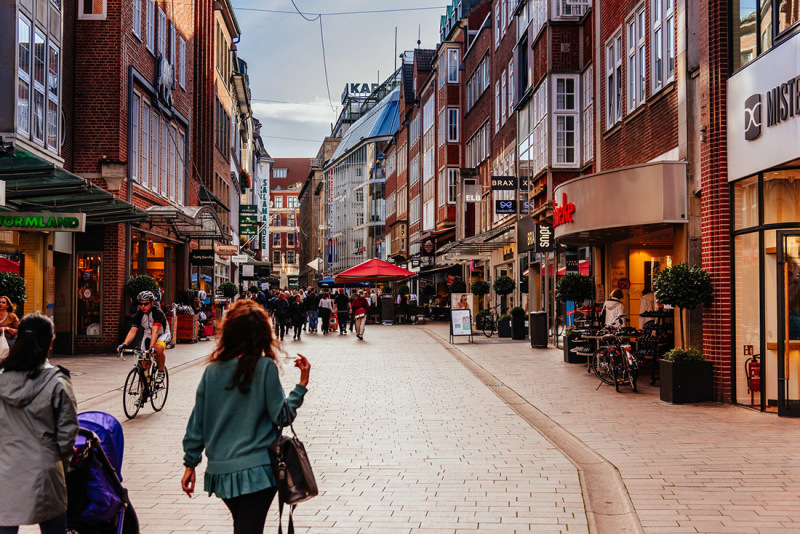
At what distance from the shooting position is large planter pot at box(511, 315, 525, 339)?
28.1m

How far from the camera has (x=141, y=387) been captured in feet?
38.6

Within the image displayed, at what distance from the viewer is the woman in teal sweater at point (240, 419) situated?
4117 millimetres

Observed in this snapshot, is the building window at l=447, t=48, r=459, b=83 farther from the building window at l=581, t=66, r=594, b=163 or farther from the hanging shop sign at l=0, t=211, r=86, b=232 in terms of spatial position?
the hanging shop sign at l=0, t=211, r=86, b=232

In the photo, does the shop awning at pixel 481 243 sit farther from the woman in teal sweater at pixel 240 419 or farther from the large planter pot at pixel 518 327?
the woman in teal sweater at pixel 240 419

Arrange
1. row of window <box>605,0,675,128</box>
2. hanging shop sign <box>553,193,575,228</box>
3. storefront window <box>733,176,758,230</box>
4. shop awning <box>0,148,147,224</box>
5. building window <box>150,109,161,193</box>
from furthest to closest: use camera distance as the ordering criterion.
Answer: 1. building window <box>150,109,161,193</box>
2. hanging shop sign <box>553,193,575,228</box>
3. row of window <box>605,0,675,128</box>
4. shop awning <box>0,148,147,224</box>
5. storefront window <box>733,176,758,230</box>

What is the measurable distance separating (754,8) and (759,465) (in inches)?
263

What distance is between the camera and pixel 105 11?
22375mm

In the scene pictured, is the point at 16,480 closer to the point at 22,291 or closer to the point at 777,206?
the point at 777,206

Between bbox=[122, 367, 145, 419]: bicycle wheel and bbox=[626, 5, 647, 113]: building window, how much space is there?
1062 cm

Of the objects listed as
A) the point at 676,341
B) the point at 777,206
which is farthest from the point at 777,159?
the point at 676,341

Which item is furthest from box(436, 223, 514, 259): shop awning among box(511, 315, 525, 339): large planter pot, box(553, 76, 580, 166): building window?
box(553, 76, 580, 166): building window

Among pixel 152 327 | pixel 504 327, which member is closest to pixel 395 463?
pixel 152 327

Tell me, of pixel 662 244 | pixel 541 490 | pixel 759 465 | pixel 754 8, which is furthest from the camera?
pixel 662 244

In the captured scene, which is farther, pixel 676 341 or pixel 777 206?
pixel 676 341
